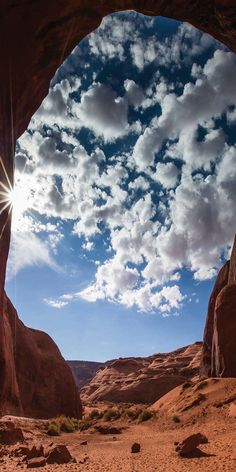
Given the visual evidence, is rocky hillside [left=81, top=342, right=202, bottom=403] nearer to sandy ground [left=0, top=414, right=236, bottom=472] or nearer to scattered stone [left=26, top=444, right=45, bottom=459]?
sandy ground [left=0, top=414, right=236, bottom=472]

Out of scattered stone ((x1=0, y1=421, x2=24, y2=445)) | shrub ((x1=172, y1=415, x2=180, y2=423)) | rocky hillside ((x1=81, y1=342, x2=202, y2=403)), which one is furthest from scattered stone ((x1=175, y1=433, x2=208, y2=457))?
rocky hillside ((x1=81, y1=342, x2=202, y2=403))

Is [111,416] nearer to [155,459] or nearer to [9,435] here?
[9,435]

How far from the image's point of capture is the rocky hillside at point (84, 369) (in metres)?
119

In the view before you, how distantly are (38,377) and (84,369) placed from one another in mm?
102834

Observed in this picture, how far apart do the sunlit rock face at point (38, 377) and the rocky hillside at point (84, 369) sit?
89.2 m

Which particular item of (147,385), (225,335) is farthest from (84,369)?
(225,335)

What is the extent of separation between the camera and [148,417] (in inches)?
833

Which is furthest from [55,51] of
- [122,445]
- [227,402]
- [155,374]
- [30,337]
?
[155,374]

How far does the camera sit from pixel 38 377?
2852 cm

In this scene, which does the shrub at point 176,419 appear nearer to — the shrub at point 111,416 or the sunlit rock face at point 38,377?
the shrub at point 111,416

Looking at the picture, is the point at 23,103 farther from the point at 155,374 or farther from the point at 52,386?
the point at 155,374

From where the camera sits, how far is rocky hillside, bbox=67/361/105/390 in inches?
4667

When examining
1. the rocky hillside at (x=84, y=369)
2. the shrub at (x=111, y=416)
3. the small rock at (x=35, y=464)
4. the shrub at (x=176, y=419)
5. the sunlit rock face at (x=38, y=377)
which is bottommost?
the shrub at (x=111, y=416)

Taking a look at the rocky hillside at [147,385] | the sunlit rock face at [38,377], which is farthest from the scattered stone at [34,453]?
the rocky hillside at [147,385]
